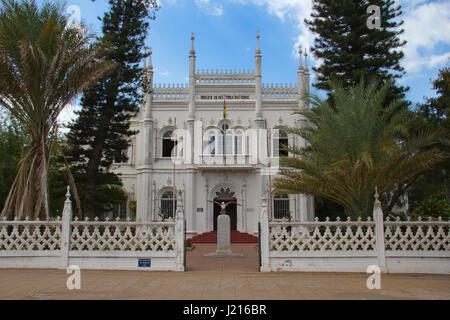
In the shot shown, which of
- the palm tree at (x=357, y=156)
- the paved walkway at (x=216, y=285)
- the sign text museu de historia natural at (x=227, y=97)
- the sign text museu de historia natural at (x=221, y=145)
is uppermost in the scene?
the sign text museu de historia natural at (x=227, y=97)

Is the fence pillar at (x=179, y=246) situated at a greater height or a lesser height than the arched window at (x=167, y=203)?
lesser

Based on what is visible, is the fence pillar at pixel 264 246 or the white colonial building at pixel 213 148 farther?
the white colonial building at pixel 213 148

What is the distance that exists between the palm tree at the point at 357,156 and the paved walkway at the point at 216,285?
247cm

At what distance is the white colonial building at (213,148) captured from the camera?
21.8 m

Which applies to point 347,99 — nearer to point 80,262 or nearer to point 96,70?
point 96,70

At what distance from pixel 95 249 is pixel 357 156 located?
7.30 m

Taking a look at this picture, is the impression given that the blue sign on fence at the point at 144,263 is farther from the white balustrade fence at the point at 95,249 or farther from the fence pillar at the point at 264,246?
the fence pillar at the point at 264,246

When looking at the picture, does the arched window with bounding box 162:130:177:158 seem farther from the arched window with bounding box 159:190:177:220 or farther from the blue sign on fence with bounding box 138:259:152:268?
the blue sign on fence with bounding box 138:259:152:268

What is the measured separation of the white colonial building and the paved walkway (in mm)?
12961

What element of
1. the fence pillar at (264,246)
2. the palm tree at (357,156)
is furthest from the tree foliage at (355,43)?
the fence pillar at (264,246)

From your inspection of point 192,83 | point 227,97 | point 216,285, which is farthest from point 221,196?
point 216,285

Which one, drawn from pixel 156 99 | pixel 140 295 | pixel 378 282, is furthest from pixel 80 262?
pixel 156 99

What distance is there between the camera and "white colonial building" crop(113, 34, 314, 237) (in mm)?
21797

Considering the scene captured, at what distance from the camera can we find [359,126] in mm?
10305
